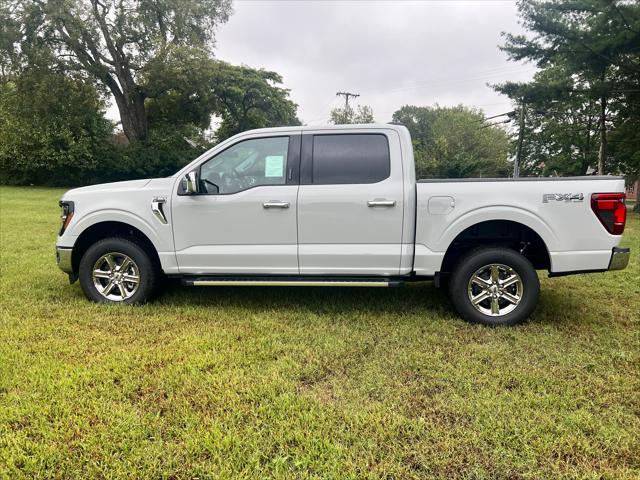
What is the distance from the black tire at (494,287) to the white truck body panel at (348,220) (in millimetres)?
245

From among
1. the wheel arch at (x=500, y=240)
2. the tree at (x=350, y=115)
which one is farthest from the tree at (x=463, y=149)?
the wheel arch at (x=500, y=240)

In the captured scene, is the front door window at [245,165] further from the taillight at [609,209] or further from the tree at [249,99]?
the tree at [249,99]

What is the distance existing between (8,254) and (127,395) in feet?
19.0

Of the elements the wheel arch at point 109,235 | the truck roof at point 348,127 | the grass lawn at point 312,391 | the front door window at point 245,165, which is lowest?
the grass lawn at point 312,391

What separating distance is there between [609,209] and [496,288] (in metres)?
1.16

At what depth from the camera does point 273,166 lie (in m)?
4.39

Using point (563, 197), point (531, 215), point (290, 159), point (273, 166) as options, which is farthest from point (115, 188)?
point (563, 197)

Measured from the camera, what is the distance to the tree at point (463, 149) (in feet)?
162

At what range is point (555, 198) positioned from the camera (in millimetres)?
3957

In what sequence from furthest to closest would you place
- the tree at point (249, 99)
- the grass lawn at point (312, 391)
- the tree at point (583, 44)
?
1. the tree at point (249, 99)
2. the tree at point (583, 44)
3. the grass lawn at point (312, 391)

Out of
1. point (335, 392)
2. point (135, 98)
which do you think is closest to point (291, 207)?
point (335, 392)

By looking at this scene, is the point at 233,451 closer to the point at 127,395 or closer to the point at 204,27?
the point at 127,395

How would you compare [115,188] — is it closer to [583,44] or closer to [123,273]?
[123,273]

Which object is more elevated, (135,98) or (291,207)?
(135,98)
